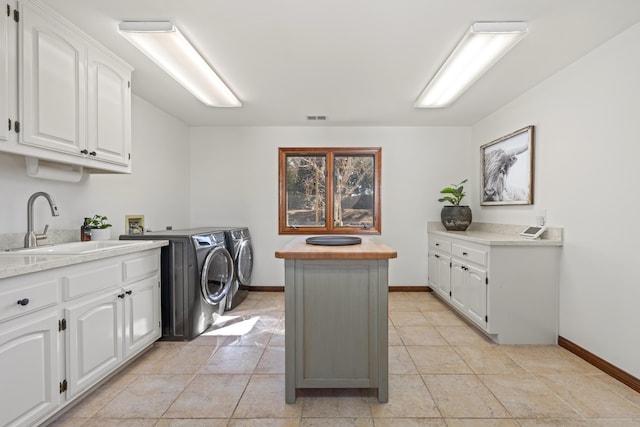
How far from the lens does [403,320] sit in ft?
10.5

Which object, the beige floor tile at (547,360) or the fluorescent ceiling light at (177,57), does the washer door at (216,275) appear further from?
the beige floor tile at (547,360)

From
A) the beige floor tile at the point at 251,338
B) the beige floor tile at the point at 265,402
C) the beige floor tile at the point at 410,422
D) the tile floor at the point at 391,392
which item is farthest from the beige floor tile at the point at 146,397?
the beige floor tile at the point at 410,422

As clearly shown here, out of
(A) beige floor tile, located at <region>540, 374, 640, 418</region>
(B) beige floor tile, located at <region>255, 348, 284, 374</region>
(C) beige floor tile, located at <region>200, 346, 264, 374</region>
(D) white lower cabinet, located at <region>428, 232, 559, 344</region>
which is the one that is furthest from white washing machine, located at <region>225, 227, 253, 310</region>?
(A) beige floor tile, located at <region>540, 374, 640, 418</region>

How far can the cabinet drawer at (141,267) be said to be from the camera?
2.15 metres

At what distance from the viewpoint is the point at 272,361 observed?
7.66 feet

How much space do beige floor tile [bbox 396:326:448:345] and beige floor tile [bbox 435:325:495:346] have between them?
6 centimetres

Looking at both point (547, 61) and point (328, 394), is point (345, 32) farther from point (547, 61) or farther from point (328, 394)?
point (328, 394)

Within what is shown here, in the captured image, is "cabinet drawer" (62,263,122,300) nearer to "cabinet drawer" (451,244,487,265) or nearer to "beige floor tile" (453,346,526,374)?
"beige floor tile" (453,346,526,374)

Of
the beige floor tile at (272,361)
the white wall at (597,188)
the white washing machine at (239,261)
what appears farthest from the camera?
the white washing machine at (239,261)

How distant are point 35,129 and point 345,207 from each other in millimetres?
3267

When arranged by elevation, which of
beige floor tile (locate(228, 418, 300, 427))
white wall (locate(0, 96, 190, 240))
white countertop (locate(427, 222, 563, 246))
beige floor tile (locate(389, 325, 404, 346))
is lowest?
beige floor tile (locate(389, 325, 404, 346))

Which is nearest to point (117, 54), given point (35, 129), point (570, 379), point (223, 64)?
point (223, 64)

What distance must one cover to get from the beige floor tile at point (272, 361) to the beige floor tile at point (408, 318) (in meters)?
1.26

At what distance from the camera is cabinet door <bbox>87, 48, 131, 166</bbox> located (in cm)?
210
